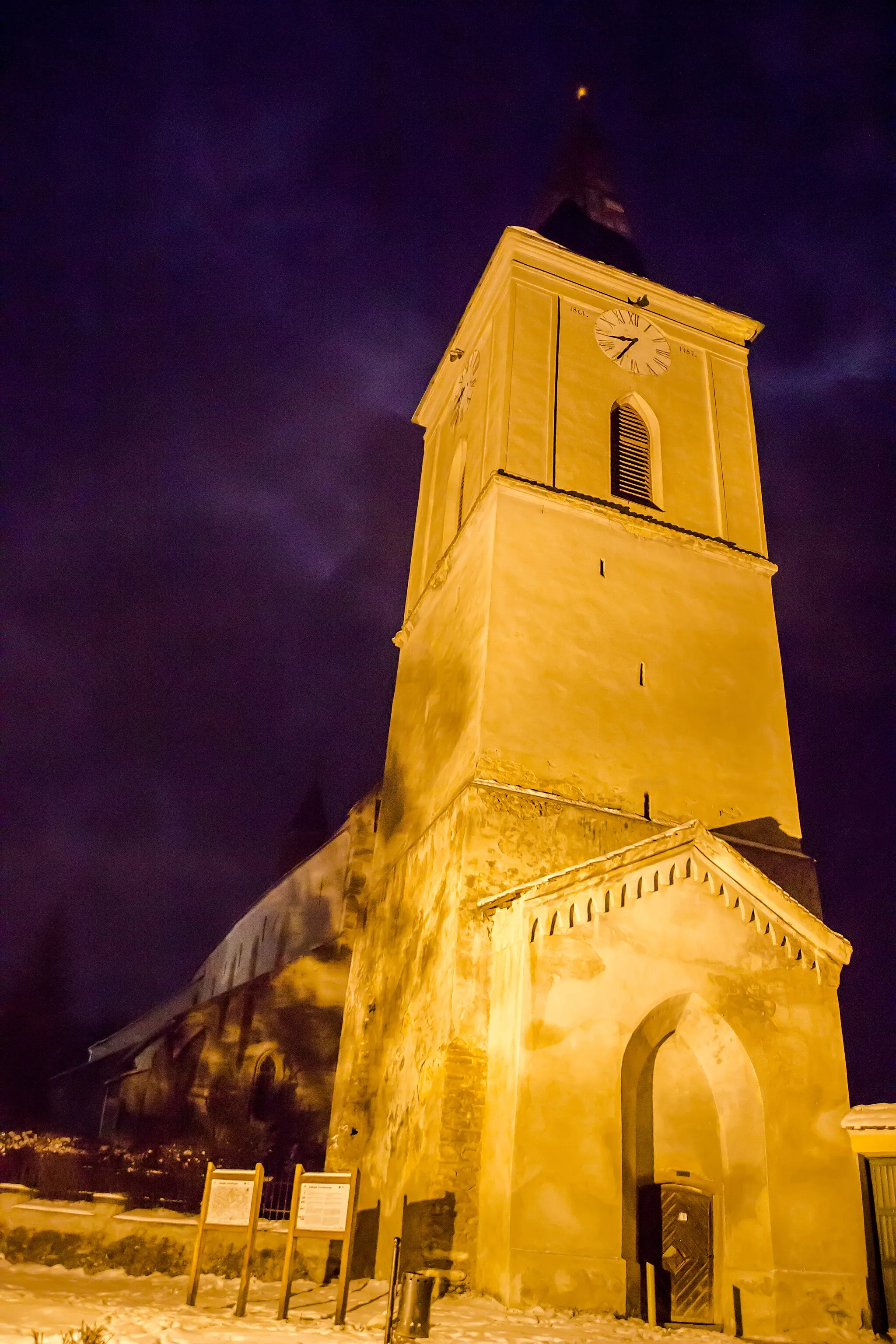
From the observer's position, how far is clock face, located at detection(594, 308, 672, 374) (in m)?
23.1

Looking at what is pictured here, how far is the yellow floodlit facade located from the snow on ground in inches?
22.2

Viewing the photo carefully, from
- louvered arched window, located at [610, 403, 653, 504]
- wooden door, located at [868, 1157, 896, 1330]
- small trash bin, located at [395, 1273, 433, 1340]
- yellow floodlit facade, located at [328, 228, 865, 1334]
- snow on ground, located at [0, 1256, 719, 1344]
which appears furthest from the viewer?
louvered arched window, located at [610, 403, 653, 504]

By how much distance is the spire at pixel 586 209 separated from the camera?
27312 millimetres

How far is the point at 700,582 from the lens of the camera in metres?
20.1

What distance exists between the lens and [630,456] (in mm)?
21891

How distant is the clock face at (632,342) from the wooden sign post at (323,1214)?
18.6 meters

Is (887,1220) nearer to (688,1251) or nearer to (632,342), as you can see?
(688,1251)

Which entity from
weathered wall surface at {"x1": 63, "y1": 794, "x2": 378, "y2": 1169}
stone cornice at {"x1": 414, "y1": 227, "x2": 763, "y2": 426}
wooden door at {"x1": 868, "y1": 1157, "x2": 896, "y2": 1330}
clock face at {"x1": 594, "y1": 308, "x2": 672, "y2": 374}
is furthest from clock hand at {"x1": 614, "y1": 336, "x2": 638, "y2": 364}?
wooden door at {"x1": 868, "y1": 1157, "x2": 896, "y2": 1330}

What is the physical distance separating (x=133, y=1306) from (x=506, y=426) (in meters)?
16.3

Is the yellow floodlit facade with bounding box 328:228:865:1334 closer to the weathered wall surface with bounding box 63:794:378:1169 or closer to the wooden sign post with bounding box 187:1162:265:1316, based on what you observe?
the weathered wall surface with bounding box 63:794:378:1169

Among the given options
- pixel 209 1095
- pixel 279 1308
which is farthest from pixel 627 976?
pixel 209 1095

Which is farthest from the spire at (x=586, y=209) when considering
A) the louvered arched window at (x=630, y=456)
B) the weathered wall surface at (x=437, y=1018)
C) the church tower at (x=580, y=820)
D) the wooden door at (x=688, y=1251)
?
the wooden door at (x=688, y=1251)

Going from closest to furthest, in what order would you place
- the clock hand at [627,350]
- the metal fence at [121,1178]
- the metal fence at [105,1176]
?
the metal fence at [121,1178] < the metal fence at [105,1176] < the clock hand at [627,350]

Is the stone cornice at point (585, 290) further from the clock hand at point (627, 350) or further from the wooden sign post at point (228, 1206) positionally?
the wooden sign post at point (228, 1206)
